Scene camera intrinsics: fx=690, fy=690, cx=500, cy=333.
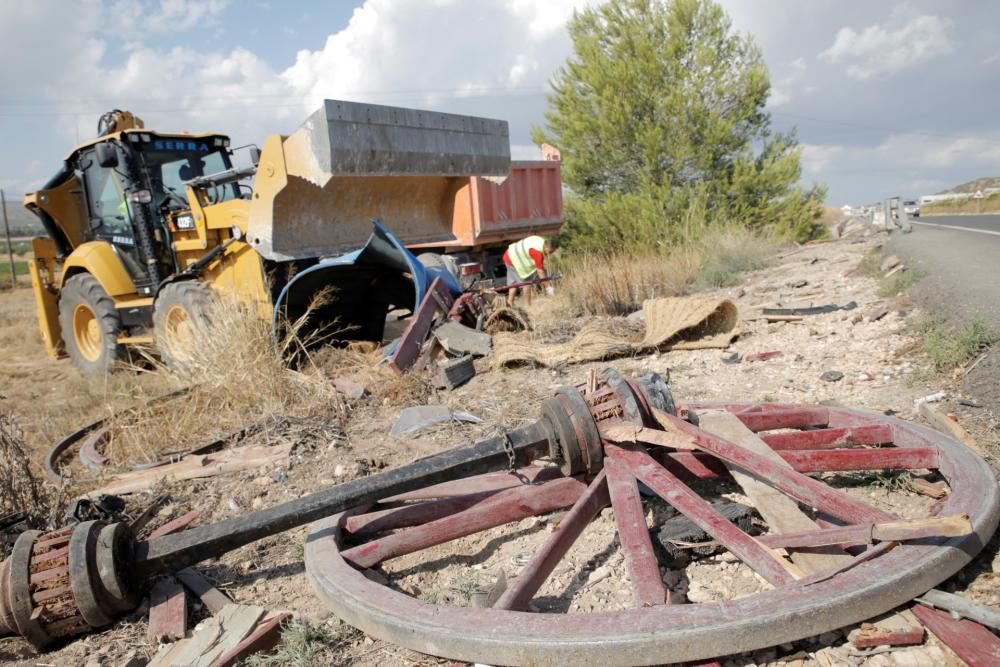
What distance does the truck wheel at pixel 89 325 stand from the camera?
8242 millimetres

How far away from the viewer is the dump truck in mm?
6195

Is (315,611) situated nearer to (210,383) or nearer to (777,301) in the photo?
(210,383)

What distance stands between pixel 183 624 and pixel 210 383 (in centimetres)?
312

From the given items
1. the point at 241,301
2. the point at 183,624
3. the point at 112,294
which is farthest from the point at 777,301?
the point at 112,294

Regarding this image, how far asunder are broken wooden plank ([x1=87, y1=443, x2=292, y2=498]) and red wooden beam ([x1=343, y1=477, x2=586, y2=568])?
1.70 metres

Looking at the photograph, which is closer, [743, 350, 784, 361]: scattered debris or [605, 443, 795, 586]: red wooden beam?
[605, 443, 795, 586]: red wooden beam

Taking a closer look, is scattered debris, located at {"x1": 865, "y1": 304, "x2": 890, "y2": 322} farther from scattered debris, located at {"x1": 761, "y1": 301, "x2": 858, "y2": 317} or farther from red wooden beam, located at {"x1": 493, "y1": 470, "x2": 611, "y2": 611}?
red wooden beam, located at {"x1": 493, "y1": 470, "x2": 611, "y2": 611}

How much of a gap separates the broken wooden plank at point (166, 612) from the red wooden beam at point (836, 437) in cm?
255

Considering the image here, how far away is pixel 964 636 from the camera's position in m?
1.86

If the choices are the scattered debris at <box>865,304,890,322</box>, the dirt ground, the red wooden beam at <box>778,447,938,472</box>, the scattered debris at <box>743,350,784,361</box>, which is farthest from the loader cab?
the red wooden beam at <box>778,447,938,472</box>

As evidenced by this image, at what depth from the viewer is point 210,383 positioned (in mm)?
5402

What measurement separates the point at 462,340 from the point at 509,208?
215 inches

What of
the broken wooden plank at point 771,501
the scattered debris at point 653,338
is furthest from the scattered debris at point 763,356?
the broken wooden plank at point 771,501

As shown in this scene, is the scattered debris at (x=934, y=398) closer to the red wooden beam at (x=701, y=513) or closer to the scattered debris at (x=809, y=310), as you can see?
the red wooden beam at (x=701, y=513)
